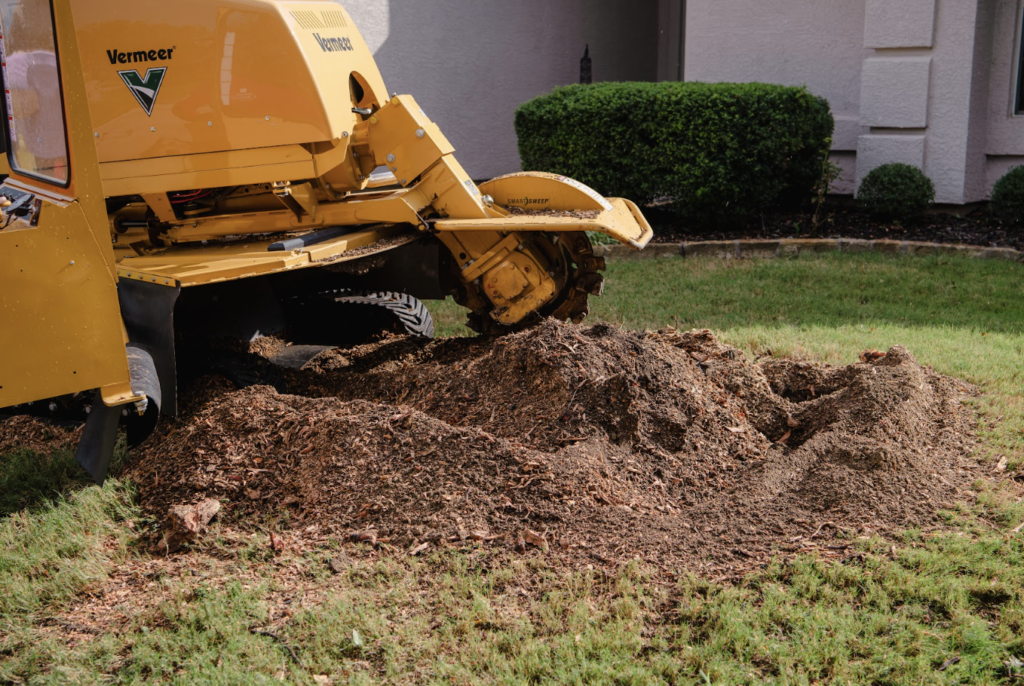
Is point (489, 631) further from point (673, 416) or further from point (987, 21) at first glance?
point (987, 21)

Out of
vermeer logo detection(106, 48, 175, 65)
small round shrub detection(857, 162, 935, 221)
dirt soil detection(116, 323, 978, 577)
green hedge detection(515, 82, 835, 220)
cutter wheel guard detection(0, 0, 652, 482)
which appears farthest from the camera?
small round shrub detection(857, 162, 935, 221)

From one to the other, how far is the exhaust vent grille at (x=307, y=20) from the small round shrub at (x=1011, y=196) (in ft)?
23.2

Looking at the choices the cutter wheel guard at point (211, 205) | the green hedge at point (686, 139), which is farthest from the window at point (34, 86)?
the green hedge at point (686, 139)

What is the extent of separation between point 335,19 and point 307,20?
31 centimetres

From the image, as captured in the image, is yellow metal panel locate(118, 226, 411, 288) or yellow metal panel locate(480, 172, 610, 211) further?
yellow metal panel locate(480, 172, 610, 211)

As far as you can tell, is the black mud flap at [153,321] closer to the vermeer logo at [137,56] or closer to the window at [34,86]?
the window at [34,86]

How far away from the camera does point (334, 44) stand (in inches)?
191

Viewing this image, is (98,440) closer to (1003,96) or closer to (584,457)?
(584,457)

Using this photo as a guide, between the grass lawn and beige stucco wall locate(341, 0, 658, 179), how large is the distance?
7766mm

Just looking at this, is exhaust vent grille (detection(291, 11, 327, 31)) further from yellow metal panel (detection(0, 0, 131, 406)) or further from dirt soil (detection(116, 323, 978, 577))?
dirt soil (detection(116, 323, 978, 577))

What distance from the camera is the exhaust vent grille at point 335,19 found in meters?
4.86

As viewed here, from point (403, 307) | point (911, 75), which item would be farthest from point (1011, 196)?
point (403, 307)

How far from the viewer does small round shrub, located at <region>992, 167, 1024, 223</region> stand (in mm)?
8797

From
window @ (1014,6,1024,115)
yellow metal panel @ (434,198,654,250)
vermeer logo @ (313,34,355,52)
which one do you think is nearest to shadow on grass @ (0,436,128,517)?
yellow metal panel @ (434,198,654,250)
